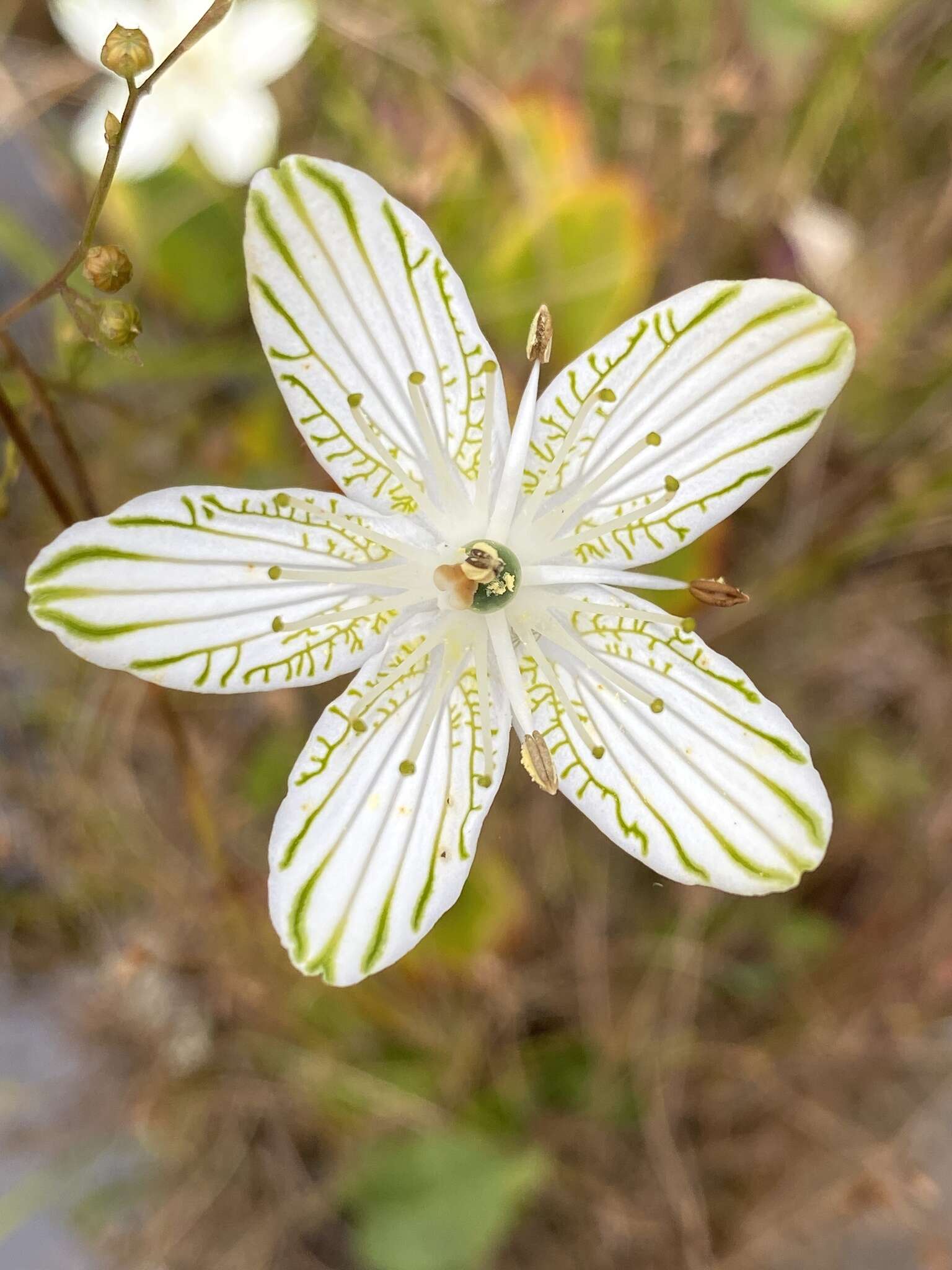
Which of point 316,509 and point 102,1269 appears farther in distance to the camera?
point 102,1269

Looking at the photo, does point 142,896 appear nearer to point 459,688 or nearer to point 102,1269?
point 102,1269

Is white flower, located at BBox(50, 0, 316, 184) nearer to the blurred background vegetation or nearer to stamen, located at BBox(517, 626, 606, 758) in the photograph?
the blurred background vegetation

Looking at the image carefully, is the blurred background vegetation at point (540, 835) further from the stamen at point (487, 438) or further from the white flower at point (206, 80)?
the stamen at point (487, 438)

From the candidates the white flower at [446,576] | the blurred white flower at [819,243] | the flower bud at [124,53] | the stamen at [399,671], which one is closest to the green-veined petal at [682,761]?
the white flower at [446,576]

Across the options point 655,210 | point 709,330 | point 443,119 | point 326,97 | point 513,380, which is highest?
point 326,97

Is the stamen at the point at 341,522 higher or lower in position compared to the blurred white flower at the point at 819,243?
lower

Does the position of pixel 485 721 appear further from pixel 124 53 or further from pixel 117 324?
pixel 124 53

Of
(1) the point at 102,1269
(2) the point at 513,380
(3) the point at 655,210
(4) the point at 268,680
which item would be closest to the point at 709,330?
(4) the point at 268,680

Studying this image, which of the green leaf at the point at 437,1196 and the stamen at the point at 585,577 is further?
the green leaf at the point at 437,1196
